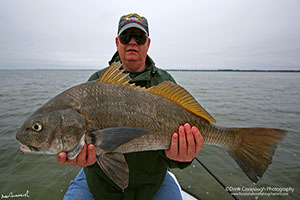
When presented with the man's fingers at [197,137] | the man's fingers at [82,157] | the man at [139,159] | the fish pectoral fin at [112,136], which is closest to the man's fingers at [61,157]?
the man at [139,159]

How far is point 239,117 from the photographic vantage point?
1144cm

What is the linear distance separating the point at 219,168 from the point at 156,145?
533cm

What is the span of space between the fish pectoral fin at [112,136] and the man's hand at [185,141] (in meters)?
0.55

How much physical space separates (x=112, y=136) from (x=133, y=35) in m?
2.01

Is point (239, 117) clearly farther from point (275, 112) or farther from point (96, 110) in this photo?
point (96, 110)

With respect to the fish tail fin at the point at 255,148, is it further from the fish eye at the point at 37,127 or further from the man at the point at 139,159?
the fish eye at the point at 37,127

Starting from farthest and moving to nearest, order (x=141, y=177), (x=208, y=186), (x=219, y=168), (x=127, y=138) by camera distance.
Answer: (x=219, y=168), (x=208, y=186), (x=141, y=177), (x=127, y=138)

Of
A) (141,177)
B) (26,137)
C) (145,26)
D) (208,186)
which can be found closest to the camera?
(26,137)

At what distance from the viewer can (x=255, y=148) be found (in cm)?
204

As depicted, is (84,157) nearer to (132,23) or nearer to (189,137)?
(189,137)

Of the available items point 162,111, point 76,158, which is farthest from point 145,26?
point 76,158

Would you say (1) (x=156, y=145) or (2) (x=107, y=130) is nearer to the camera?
(2) (x=107, y=130)

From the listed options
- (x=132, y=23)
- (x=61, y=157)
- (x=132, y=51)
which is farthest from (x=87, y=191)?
(x=132, y=23)

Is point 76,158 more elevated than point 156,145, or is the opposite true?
point 156,145
